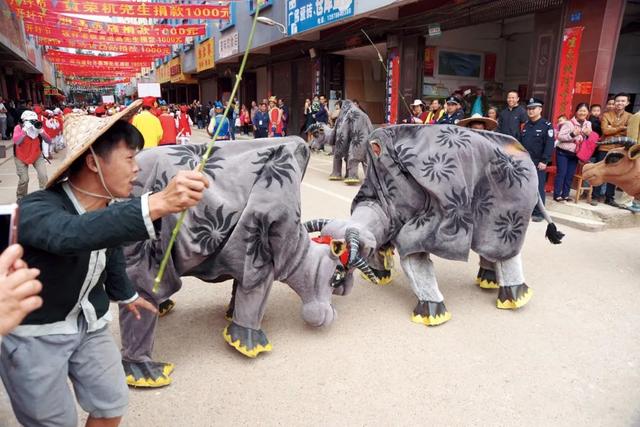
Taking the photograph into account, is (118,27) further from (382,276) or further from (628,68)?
(382,276)

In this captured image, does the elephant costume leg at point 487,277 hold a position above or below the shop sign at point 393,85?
below

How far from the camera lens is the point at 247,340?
271cm

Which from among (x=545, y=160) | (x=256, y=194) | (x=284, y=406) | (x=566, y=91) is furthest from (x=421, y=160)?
(x=566, y=91)

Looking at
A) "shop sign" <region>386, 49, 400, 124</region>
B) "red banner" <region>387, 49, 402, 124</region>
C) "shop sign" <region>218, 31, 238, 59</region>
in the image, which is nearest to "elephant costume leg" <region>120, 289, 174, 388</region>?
"red banner" <region>387, 49, 402, 124</region>

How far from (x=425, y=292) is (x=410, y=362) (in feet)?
2.19

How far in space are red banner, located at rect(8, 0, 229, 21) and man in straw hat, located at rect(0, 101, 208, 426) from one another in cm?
1189

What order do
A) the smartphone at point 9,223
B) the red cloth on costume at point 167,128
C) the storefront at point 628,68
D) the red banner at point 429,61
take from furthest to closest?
the red banner at point 429,61 < the storefront at point 628,68 < the red cloth on costume at point 167,128 < the smartphone at point 9,223

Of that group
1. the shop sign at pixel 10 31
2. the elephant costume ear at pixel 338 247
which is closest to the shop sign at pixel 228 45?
the shop sign at pixel 10 31

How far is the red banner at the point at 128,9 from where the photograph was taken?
11891 millimetres

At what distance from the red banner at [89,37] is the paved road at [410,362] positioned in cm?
1408

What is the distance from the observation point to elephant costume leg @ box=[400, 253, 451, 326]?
3.25 metres

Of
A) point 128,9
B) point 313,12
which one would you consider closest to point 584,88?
point 313,12

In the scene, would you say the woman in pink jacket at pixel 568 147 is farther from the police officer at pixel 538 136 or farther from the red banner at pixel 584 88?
the police officer at pixel 538 136

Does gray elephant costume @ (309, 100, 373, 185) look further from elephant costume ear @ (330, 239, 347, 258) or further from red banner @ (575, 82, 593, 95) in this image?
elephant costume ear @ (330, 239, 347, 258)
